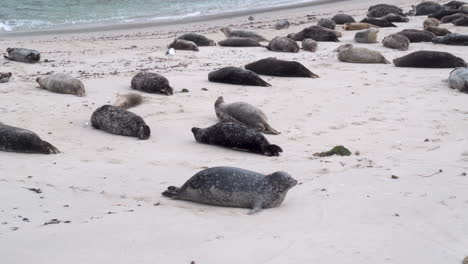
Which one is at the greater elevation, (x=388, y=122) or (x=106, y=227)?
(x=106, y=227)

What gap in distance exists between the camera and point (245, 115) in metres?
6.73

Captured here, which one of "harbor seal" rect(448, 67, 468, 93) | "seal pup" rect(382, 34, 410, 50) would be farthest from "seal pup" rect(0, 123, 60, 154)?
"seal pup" rect(382, 34, 410, 50)

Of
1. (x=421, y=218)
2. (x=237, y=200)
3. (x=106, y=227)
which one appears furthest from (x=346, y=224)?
(x=106, y=227)

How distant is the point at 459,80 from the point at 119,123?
4715 millimetres

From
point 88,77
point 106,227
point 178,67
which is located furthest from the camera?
point 178,67

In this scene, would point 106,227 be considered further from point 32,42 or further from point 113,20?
point 113,20

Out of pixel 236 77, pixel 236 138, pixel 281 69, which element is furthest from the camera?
pixel 281 69

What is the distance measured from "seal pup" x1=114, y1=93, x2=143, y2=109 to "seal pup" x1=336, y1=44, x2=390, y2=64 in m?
4.40

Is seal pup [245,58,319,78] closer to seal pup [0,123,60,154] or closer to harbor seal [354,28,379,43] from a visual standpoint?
harbor seal [354,28,379,43]

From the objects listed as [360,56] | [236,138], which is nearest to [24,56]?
[360,56]

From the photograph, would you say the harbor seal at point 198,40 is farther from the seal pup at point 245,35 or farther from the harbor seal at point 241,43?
the seal pup at point 245,35

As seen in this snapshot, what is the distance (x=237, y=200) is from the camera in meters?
4.36

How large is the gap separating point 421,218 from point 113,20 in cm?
1700

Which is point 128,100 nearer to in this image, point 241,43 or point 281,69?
point 281,69
